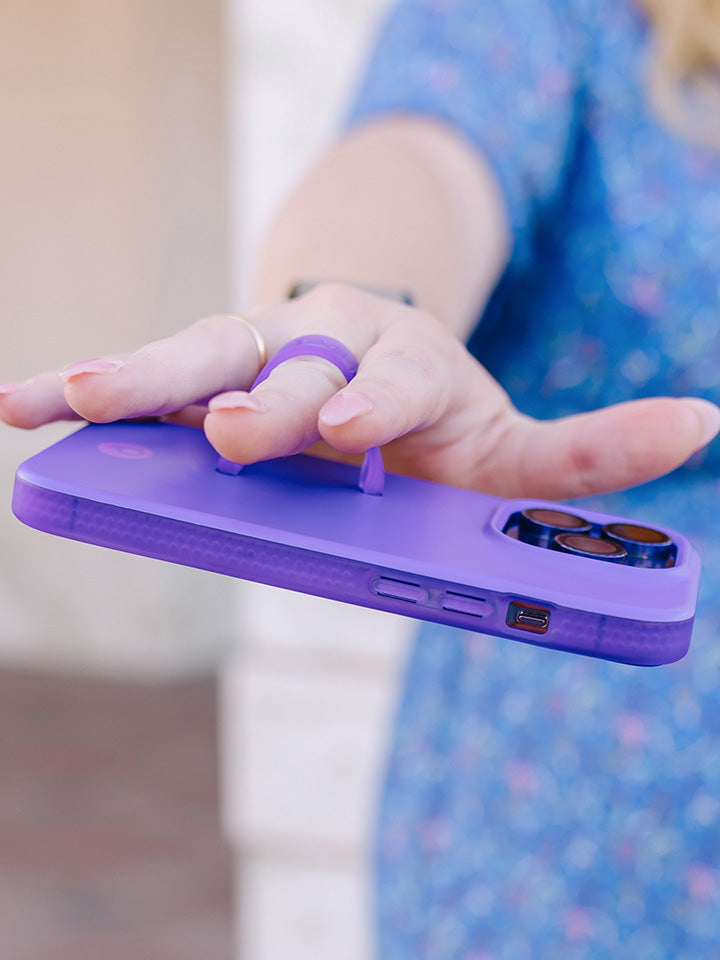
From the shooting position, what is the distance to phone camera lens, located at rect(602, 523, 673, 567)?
1.02 ft

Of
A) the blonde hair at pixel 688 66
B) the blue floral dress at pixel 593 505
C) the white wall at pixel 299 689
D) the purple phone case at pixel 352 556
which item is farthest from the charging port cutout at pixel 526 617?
the white wall at pixel 299 689

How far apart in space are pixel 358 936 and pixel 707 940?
0.83 metres

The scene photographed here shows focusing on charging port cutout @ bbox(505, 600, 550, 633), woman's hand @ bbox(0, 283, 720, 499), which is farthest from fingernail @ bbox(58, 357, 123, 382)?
charging port cutout @ bbox(505, 600, 550, 633)

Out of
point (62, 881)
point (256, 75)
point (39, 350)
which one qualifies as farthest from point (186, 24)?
point (62, 881)

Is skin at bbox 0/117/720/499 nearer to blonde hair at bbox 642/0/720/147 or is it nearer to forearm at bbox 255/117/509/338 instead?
forearm at bbox 255/117/509/338

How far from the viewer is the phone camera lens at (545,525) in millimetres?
308

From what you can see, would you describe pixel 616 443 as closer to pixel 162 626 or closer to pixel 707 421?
pixel 707 421

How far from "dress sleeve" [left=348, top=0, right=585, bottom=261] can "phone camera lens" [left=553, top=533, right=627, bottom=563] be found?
265 millimetres

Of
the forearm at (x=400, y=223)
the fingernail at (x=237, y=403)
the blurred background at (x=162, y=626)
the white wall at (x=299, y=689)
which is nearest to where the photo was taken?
the fingernail at (x=237, y=403)

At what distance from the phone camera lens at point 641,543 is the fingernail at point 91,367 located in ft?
0.52

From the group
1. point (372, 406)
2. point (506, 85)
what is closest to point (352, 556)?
point (372, 406)

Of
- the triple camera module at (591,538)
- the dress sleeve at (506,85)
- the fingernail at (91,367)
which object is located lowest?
the triple camera module at (591,538)

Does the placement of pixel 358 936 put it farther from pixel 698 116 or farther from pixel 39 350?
pixel 39 350

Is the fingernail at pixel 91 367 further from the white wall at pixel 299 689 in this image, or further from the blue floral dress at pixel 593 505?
the white wall at pixel 299 689
